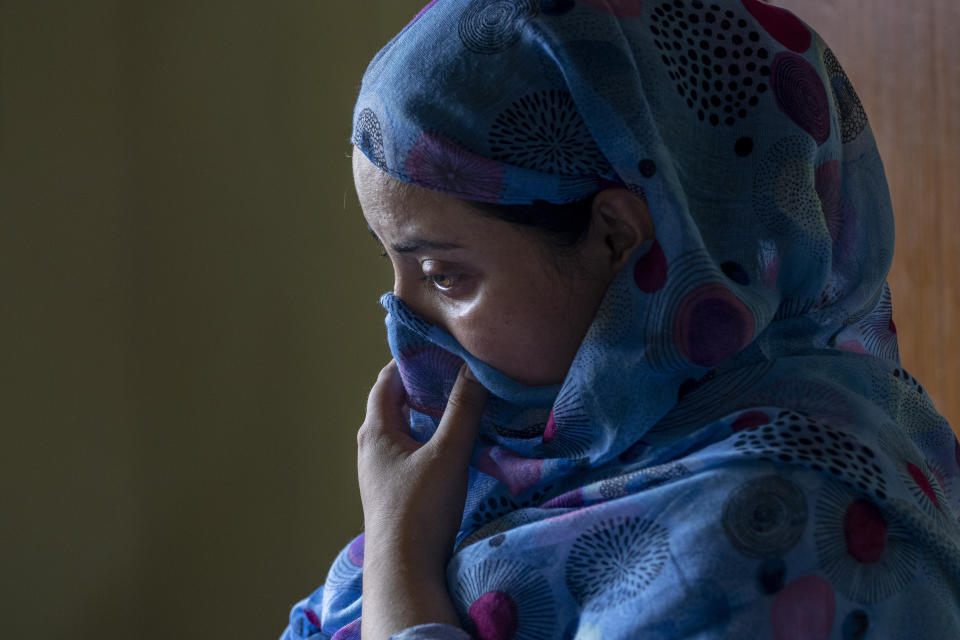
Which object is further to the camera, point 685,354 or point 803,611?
point 685,354

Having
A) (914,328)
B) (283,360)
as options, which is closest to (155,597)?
(283,360)

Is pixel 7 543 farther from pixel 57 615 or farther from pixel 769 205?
pixel 769 205

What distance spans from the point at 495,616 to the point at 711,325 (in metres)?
0.32

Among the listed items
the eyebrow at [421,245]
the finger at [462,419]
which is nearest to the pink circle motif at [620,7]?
the eyebrow at [421,245]

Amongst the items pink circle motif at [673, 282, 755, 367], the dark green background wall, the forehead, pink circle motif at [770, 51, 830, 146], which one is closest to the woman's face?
the forehead

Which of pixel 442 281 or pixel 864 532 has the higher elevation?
pixel 442 281

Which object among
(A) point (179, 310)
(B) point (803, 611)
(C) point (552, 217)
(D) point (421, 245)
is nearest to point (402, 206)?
(D) point (421, 245)

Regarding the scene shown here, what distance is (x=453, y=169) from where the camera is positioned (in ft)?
2.55

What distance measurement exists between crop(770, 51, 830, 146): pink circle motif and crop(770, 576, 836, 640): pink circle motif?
41 centimetres

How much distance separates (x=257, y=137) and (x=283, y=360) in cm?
43

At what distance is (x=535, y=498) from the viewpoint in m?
0.90

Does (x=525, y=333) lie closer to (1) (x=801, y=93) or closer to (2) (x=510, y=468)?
(2) (x=510, y=468)

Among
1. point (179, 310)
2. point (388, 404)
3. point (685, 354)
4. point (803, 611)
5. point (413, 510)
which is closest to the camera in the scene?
point (803, 611)

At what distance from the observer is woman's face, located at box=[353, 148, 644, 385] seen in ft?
2.66
